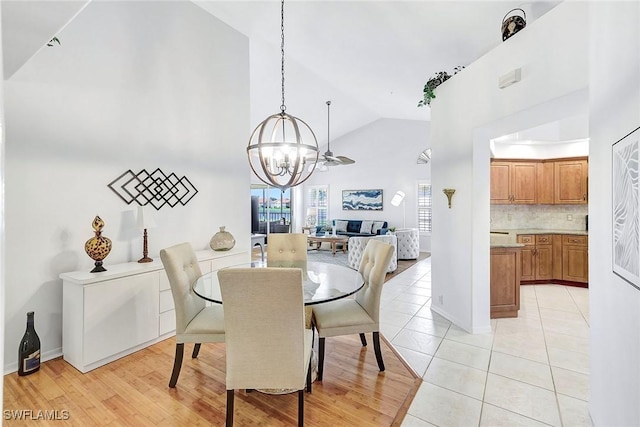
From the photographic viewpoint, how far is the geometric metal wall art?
327 centimetres

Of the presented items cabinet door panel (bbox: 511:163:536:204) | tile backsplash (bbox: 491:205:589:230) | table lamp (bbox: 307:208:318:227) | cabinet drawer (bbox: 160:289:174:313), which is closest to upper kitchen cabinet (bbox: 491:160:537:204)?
cabinet door panel (bbox: 511:163:536:204)

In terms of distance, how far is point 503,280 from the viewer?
3.68 metres

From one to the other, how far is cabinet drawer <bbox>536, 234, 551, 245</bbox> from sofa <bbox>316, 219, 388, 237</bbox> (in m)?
4.31

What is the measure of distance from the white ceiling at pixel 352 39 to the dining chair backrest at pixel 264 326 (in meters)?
1.69

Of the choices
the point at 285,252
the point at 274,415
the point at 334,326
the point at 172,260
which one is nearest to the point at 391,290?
the point at 285,252

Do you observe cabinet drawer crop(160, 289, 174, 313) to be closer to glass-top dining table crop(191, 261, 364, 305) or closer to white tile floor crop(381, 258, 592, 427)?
glass-top dining table crop(191, 261, 364, 305)

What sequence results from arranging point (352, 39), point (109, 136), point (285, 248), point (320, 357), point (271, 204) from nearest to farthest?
1. point (320, 357)
2. point (109, 136)
3. point (285, 248)
4. point (352, 39)
5. point (271, 204)

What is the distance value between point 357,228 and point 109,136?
7552 millimetres

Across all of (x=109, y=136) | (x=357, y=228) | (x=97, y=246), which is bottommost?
(x=357, y=228)

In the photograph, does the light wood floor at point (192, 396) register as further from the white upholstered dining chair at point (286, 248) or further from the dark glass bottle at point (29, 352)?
the white upholstered dining chair at point (286, 248)

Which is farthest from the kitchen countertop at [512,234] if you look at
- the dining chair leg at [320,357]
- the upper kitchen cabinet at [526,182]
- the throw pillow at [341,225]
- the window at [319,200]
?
the window at [319,200]

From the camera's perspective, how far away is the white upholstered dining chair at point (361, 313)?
2.43 metres

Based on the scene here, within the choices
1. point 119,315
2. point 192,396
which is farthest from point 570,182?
point 119,315

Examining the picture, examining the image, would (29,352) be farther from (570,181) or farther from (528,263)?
(570,181)
